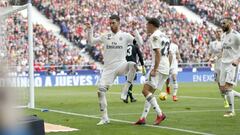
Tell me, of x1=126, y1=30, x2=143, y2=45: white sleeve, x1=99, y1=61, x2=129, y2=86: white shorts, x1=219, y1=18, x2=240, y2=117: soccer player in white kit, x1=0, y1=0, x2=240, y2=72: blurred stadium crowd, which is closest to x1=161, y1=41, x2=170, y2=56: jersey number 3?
x1=126, y1=30, x2=143, y2=45: white sleeve

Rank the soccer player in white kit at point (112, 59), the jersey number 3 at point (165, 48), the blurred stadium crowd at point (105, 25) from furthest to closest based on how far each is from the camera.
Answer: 1. the blurred stadium crowd at point (105, 25)
2. the soccer player in white kit at point (112, 59)
3. the jersey number 3 at point (165, 48)

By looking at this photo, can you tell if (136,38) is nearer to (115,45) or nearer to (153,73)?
(115,45)

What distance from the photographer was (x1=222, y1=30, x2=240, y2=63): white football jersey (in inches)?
521

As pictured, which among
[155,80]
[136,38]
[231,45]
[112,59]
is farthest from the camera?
[231,45]

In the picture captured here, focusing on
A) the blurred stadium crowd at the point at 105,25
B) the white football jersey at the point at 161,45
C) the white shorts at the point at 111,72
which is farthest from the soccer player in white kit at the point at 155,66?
the blurred stadium crowd at the point at 105,25

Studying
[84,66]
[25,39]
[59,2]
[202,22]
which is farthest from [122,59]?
[202,22]

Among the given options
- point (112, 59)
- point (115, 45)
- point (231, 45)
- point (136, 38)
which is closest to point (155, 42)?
point (136, 38)

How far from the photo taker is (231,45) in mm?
13297

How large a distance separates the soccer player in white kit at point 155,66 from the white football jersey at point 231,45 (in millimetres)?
2054

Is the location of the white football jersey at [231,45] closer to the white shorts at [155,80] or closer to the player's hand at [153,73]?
the white shorts at [155,80]

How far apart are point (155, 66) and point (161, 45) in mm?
472

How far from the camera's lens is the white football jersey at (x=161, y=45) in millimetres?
11375

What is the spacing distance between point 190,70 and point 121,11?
808 cm

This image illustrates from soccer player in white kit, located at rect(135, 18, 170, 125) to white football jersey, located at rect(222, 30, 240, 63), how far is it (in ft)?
6.74
